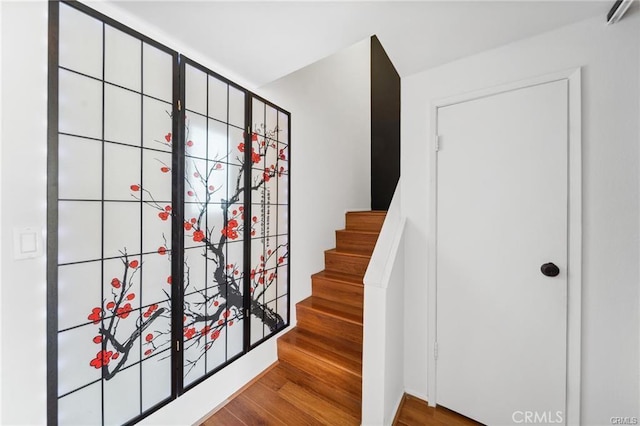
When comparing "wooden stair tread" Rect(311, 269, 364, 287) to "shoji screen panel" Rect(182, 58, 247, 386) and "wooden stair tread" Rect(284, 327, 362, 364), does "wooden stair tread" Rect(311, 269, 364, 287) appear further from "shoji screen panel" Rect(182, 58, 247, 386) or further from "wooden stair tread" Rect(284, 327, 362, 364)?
"shoji screen panel" Rect(182, 58, 247, 386)

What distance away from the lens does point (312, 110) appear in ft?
8.41

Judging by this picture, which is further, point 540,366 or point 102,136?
point 540,366

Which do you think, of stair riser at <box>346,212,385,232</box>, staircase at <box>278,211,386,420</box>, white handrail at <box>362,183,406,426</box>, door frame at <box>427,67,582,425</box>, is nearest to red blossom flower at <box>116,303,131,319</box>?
staircase at <box>278,211,386,420</box>

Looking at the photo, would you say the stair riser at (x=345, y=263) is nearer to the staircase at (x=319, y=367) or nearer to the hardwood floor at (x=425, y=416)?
the staircase at (x=319, y=367)

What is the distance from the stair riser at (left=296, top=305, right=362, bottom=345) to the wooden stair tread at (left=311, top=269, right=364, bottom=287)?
0.33 meters

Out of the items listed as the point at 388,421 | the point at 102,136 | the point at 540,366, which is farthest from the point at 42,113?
the point at 540,366

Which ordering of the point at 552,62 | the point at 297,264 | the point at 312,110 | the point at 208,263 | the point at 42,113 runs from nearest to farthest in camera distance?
→ the point at 42,113
the point at 552,62
the point at 208,263
the point at 297,264
the point at 312,110

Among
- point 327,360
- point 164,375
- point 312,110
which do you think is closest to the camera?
point 164,375

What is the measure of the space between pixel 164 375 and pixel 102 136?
1.34 metres

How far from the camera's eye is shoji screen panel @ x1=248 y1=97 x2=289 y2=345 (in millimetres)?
1951

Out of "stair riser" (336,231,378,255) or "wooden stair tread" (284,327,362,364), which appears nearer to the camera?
"wooden stair tread" (284,327,362,364)

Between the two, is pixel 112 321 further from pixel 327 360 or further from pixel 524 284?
pixel 524 284

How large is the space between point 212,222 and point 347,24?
1408mm

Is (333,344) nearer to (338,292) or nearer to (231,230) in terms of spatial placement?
(338,292)
